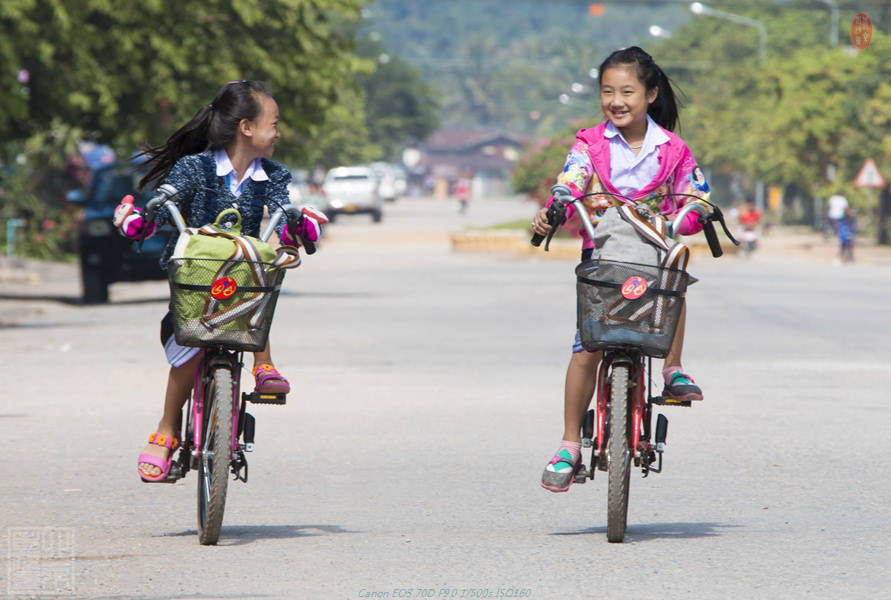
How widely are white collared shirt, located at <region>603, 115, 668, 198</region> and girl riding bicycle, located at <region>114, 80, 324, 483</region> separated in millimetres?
1120

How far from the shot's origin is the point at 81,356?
47.7 ft

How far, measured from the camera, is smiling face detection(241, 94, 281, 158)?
6.46 metres

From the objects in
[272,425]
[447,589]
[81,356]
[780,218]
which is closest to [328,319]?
[81,356]

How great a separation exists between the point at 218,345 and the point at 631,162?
1673mm

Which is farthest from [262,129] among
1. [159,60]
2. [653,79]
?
[159,60]

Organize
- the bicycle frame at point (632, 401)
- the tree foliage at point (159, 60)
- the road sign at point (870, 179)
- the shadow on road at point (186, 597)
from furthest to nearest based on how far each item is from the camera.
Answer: the road sign at point (870, 179)
the tree foliage at point (159, 60)
the bicycle frame at point (632, 401)
the shadow on road at point (186, 597)

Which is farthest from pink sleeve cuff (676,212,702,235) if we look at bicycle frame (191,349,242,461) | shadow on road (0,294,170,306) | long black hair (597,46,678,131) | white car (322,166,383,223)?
white car (322,166,383,223)

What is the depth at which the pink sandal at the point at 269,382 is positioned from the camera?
627 cm

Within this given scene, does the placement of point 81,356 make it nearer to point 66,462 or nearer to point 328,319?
point 328,319

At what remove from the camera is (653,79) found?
21.5ft

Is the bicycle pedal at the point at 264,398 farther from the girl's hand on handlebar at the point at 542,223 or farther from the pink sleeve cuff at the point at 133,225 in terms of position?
the girl's hand on handlebar at the point at 542,223

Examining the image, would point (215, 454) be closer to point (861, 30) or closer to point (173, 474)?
point (173, 474)

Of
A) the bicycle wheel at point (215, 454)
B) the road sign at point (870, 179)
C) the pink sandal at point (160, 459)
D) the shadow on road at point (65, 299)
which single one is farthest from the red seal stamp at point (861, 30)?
the road sign at point (870, 179)

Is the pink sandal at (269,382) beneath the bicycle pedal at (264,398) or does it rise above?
above
